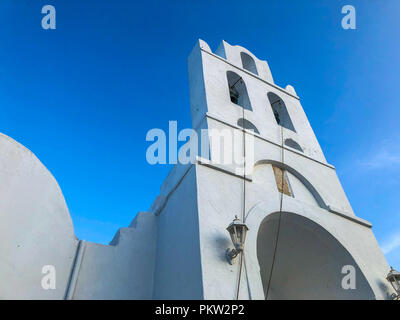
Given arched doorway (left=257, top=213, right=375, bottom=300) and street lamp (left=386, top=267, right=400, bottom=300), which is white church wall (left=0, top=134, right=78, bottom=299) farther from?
street lamp (left=386, top=267, right=400, bottom=300)

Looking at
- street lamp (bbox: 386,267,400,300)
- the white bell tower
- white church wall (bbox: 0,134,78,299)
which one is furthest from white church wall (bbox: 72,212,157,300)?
street lamp (bbox: 386,267,400,300)

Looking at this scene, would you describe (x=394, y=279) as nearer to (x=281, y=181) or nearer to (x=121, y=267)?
(x=281, y=181)

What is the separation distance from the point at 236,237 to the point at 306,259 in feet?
9.90

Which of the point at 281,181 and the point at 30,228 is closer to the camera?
the point at 30,228

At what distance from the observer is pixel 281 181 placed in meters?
7.44

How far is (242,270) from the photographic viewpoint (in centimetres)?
484

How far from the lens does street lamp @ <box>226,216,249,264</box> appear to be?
4.77 m

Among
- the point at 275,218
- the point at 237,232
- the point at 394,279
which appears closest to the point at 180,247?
the point at 237,232

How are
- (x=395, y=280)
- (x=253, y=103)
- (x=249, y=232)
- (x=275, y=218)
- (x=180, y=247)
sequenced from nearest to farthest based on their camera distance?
(x=249, y=232), (x=180, y=247), (x=395, y=280), (x=275, y=218), (x=253, y=103)

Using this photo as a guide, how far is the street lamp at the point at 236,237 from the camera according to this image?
477 cm

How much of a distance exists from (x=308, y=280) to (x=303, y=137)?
4312 mm

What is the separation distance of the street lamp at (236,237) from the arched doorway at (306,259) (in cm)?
139
